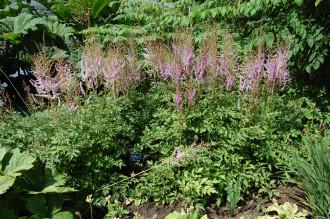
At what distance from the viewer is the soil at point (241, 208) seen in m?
3.96

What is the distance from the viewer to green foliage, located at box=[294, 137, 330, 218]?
3.64 meters

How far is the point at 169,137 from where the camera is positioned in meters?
4.07

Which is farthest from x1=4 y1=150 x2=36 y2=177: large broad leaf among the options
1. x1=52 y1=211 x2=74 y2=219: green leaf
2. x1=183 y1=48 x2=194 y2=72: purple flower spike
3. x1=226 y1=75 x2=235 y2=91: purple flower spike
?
x1=226 y1=75 x2=235 y2=91: purple flower spike

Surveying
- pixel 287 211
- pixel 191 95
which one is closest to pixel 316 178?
pixel 287 211

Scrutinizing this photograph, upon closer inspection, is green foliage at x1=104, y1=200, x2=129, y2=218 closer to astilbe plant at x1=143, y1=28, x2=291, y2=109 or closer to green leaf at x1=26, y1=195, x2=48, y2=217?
green leaf at x1=26, y1=195, x2=48, y2=217

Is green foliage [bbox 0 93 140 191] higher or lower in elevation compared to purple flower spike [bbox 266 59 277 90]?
lower

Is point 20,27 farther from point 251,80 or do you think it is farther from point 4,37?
point 251,80

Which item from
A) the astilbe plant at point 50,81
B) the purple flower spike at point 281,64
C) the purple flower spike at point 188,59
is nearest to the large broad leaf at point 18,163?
the astilbe plant at point 50,81

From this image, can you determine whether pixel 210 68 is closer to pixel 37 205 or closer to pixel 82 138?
pixel 82 138

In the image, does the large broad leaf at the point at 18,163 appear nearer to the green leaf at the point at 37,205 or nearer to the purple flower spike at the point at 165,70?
the green leaf at the point at 37,205

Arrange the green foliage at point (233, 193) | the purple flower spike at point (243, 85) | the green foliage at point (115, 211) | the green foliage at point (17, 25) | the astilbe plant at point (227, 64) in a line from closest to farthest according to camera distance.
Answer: the green foliage at point (233, 193) < the green foliage at point (115, 211) < the astilbe plant at point (227, 64) < the purple flower spike at point (243, 85) < the green foliage at point (17, 25)

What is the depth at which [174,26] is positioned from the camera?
17.7ft

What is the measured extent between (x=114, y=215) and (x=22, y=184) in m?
0.81

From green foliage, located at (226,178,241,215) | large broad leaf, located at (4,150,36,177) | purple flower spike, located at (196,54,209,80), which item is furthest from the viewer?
purple flower spike, located at (196,54,209,80)
